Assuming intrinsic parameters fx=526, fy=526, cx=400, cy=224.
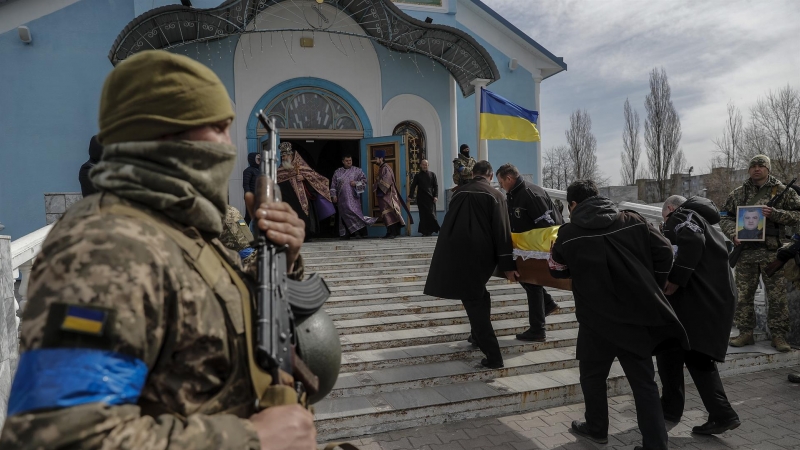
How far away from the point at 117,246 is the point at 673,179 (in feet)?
113

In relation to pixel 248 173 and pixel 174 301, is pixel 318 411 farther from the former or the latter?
pixel 248 173

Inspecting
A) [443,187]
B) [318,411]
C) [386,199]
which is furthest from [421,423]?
[443,187]

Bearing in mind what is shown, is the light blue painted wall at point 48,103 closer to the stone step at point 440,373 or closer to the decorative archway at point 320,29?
the decorative archway at point 320,29

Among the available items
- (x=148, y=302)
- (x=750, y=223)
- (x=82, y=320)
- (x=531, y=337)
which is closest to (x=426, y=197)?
(x=531, y=337)

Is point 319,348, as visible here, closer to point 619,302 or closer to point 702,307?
point 619,302

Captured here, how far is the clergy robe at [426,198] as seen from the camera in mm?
11594

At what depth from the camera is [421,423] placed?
14.5 feet

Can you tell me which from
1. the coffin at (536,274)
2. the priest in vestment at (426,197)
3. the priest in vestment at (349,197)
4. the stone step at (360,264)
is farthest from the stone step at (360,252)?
the coffin at (536,274)

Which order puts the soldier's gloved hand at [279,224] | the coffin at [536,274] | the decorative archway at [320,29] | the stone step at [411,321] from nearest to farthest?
the soldier's gloved hand at [279,224] < the coffin at [536,274] < the stone step at [411,321] < the decorative archway at [320,29]

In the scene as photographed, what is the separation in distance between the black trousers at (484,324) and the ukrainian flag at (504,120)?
650cm

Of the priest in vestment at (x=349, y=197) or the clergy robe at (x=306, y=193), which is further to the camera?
the priest in vestment at (x=349, y=197)

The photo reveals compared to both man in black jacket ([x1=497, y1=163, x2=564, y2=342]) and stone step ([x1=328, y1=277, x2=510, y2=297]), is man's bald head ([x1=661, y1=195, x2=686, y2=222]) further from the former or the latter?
stone step ([x1=328, y1=277, x2=510, y2=297])

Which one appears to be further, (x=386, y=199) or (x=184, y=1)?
(x=386, y=199)

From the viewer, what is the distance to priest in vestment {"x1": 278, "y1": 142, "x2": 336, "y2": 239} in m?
10.6
